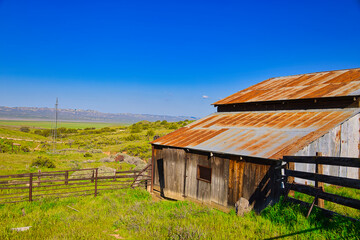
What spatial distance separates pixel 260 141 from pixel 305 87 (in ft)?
22.9

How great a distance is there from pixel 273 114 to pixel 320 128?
4.23 metres

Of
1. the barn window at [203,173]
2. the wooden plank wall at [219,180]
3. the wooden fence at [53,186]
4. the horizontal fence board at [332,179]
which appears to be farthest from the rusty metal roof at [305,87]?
the wooden fence at [53,186]

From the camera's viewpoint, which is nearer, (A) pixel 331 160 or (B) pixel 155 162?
(A) pixel 331 160

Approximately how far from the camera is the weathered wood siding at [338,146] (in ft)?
32.0

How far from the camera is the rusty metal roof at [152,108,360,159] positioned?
9.70 metres

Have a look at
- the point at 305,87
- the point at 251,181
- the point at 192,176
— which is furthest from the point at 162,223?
the point at 305,87

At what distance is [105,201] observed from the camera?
44.3ft

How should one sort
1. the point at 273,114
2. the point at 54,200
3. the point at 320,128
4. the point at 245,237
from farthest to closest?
the point at 273,114
the point at 54,200
the point at 320,128
the point at 245,237

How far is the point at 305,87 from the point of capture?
15.5 m

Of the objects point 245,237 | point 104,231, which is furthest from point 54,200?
point 245,237

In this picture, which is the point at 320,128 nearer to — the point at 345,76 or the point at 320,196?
the point at 320,196

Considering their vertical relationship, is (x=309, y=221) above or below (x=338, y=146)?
below

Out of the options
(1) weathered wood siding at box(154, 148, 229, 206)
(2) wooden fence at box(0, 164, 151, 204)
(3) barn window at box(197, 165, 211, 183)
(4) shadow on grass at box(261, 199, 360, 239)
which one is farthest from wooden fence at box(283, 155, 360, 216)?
(2) wooden fence at box(0, 164, 151, 204)

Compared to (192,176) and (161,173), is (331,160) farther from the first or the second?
(161,173)
